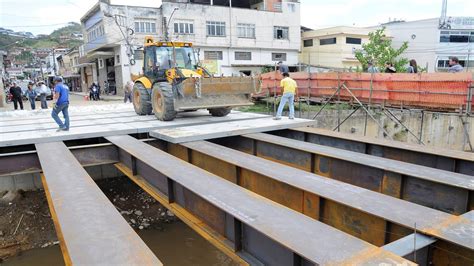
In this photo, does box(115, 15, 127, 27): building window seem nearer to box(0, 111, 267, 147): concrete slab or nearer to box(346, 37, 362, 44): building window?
box(0, 111, 267, 147): concrete slab

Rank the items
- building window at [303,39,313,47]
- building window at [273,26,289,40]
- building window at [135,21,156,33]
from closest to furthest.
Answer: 1. building window at [135,21,156,33]
2. building window at [273,26,289,40]
3. building window at [303,39,313,47]

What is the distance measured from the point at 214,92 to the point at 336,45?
116 ft

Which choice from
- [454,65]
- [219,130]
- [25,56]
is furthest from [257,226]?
[25,56]

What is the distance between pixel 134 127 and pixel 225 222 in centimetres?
521

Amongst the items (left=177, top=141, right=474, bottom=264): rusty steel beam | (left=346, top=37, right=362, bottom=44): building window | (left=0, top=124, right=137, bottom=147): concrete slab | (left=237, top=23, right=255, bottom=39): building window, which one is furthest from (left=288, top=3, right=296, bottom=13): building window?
(left=177, top=141, right=474, bottom=264): rusty steel beam

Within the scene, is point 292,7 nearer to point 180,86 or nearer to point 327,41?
point 327,41

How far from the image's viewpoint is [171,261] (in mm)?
7855

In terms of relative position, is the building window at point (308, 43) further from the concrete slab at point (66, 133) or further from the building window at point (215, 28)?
the concrete slab at point (66, 133)

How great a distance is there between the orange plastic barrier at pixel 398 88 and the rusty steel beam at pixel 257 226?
8.17m

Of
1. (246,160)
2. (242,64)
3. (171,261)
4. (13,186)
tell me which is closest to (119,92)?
(242,64)

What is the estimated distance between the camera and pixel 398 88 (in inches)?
450

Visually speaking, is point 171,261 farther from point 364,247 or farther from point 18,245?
point 364,247

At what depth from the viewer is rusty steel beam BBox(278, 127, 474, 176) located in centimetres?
520

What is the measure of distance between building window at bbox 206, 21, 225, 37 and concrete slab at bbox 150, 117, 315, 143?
2757 centimetres
